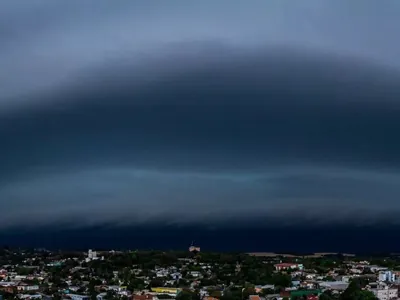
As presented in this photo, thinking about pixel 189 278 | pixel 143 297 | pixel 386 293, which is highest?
pixel 189 278

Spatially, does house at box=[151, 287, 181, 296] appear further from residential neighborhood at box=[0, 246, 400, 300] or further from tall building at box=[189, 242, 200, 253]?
tall building at box=[189, 242, 200, 253]

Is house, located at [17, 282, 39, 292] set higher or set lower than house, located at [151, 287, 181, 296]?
higher

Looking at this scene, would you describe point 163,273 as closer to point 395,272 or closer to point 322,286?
point 322,286

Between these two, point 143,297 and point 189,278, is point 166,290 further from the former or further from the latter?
point 189,278

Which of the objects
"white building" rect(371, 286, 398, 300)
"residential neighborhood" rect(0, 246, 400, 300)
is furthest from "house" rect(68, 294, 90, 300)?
"white building" rect(371, 286, 398, 300)

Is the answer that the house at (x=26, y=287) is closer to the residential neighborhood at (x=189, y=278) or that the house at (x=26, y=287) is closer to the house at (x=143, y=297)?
the residential neighborhood at (x=189, y=278)

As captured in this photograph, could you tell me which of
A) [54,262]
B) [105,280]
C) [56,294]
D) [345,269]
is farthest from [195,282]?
[54,262]

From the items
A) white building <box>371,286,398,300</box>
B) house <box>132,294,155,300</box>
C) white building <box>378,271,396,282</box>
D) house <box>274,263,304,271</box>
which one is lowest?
house <box>132,294,155,300</box>

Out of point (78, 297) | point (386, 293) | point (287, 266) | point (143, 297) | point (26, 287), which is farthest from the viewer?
point (287, 266)

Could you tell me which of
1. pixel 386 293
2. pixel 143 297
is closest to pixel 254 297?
pixel 143 297

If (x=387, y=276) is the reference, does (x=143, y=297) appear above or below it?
below

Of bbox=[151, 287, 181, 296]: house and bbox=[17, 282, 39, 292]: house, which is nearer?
bbox=[151, 287, 181, 296]: house
